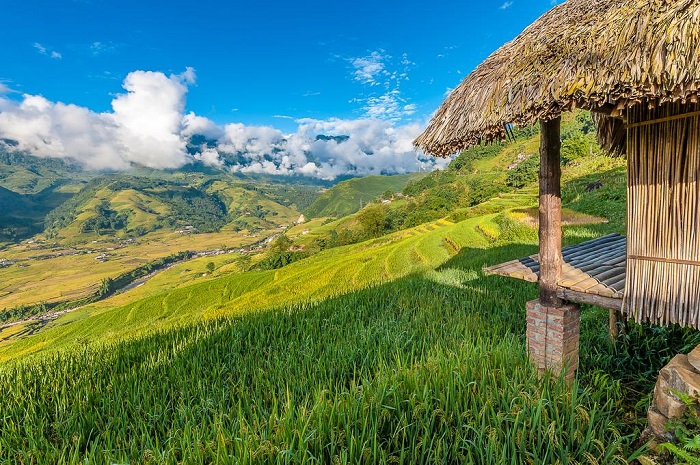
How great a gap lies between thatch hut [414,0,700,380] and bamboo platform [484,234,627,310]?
1cm

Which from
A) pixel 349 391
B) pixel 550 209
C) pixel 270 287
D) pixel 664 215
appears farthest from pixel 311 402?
pixel 270 287

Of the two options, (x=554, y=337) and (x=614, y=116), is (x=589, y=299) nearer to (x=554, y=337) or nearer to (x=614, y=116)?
(x=554, y=337)

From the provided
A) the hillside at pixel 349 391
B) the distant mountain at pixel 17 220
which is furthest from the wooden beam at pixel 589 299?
the distant mountain at pixel 17 220

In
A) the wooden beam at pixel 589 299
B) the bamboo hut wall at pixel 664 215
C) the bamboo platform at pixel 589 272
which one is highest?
the bamboo hut wall at pixel 664 215

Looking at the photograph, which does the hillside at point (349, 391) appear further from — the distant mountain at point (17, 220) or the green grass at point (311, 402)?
the distant mountain at point (17, 220)

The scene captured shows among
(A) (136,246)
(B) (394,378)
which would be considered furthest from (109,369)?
(A) (136,246)

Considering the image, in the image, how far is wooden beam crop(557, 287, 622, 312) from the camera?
9.86 ft

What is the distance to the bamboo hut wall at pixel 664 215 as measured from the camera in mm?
2633

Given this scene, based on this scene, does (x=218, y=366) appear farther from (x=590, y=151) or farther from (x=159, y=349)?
(x=590, y=151)

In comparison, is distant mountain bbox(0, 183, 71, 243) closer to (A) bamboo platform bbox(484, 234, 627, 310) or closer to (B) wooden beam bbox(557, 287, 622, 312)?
(A) bamboo platform bbox(484, 234, 627, 310)

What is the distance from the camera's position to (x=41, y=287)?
77312mm

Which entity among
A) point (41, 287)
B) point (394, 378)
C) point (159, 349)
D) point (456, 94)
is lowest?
point (41, 287)

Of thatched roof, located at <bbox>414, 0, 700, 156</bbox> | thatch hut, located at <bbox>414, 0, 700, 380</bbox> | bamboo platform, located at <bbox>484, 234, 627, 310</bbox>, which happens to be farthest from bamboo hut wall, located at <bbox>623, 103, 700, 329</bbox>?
thatched roof, located at <bbox>414, 0, 700, 156</bbox>

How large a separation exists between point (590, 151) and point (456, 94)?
1383 inches
